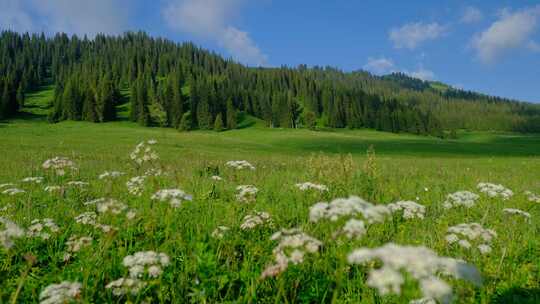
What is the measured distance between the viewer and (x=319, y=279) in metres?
4.36

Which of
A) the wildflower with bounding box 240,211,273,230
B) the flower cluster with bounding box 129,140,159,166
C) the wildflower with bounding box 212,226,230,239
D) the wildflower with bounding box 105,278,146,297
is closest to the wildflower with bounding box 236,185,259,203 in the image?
the wildflower with bounding box 240,211,273,230

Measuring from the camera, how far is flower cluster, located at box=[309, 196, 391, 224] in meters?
2.31

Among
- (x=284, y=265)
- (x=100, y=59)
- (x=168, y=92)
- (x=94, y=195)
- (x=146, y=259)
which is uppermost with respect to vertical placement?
(x=100, y=59)

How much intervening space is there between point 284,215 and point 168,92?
409 feet

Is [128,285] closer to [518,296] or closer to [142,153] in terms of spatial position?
[142,153]

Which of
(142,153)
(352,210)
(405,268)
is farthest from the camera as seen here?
(142,153)

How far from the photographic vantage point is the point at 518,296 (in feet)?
14.3

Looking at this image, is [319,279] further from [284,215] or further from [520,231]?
[520,231]

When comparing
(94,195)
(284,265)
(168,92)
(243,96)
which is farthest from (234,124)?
(284,265)

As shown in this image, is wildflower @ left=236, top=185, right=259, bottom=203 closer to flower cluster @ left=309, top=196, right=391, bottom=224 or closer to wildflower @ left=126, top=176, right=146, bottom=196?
wildflower @ left=126, top=176, right=146, bottom=196

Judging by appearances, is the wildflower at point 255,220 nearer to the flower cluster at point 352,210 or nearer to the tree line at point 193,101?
the flower cluster at point 352,210

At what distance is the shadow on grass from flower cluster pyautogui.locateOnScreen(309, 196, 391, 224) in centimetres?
312

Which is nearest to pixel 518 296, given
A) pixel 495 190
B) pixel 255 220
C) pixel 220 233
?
pixel 495 190

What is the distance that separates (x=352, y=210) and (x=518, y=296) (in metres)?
3.60
